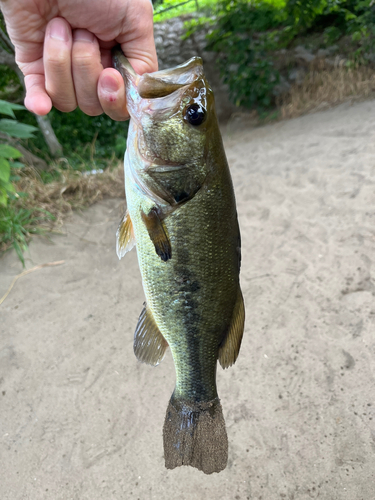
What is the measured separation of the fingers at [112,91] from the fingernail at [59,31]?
0.74 feet

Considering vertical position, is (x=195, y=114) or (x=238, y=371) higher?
(x=195, y=114)

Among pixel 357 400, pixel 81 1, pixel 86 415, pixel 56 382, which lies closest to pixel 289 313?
pixel 357 400

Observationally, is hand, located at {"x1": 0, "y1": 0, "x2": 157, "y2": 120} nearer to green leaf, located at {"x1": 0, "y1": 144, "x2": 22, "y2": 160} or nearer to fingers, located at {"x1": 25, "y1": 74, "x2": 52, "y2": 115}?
fingers, located at {"x1": 25, "y1": 74, "x2": 52, "y2": 115}

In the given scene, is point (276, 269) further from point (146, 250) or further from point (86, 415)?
point (146, 250)

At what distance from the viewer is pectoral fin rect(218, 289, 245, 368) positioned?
1.47 metres

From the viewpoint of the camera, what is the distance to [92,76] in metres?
1.38

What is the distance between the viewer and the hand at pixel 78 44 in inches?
52.6

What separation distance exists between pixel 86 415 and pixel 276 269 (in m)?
2.24

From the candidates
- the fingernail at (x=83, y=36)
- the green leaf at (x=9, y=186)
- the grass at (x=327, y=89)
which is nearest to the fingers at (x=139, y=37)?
the fingernail at (x=83, y=36)

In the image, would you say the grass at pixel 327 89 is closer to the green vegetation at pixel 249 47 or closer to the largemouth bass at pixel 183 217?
the green vegetation at pixel 249 47

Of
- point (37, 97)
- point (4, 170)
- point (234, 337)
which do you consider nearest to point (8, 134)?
point (4, 170)

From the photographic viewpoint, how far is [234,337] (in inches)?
58.5

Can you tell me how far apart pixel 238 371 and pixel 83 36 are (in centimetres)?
248

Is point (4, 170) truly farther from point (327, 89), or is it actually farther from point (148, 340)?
point (327, 89)
